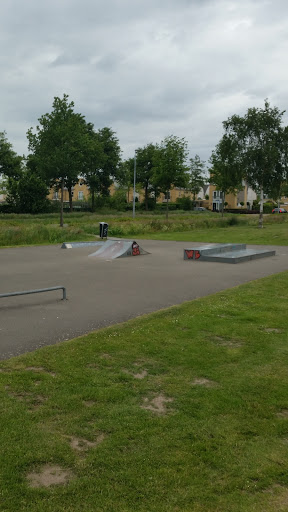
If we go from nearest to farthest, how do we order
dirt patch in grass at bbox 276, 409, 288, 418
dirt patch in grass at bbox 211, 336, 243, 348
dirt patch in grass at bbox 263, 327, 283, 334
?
1. dirt patch in grass at bbox 276, 409, 288, 418
2. dirt patch in grass at bbox 211, 336, 243, 348
3. dirt patch in grass at bbox 263, 327, 283, 334

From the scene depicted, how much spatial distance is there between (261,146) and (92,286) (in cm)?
3047

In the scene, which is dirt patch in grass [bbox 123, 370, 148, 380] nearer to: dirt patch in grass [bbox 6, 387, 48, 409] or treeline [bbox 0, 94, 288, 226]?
dirt patch in grass [bbox 6, 387, 48, 409]

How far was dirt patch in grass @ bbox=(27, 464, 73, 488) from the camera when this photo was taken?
2.87 meters

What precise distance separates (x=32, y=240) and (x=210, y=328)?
19346 millimetres

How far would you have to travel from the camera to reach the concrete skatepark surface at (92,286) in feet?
22.1

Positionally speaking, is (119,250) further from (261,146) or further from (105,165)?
(105,165)

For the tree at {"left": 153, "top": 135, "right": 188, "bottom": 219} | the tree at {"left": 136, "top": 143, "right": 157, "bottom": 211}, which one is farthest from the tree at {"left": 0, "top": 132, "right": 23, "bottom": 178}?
the tree at {"left": 153, "top": 135, "right": 188, "bottom": 219}

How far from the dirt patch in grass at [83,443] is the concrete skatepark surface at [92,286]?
7.47 feet

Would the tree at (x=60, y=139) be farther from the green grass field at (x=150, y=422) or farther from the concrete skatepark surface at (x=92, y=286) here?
the green grass field at (x=150, y=422)

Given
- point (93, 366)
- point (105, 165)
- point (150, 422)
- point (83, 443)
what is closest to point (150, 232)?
point (93, 366)

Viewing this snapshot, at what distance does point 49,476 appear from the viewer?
296 cm

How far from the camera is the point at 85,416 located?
3758mm

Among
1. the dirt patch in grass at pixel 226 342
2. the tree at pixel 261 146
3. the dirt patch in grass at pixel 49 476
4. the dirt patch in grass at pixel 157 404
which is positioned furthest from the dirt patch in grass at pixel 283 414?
the tree at pixel 261 146

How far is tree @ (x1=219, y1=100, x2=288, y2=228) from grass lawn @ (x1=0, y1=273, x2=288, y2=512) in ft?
108
